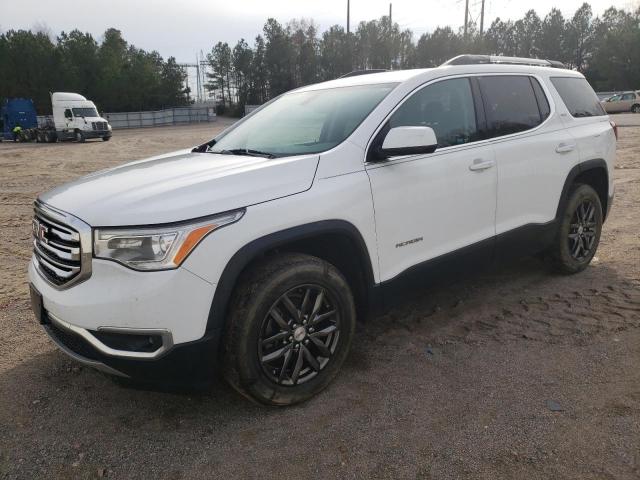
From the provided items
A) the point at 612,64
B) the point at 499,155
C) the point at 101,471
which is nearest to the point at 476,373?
the point at 499,155

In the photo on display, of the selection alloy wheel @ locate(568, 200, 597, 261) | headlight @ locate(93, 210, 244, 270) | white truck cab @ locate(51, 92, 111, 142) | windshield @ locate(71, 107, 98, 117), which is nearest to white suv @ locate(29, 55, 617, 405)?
headlight @ locate(93, 210, 244, 270)

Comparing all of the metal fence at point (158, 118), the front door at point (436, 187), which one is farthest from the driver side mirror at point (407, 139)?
the metal fence at point (158, 118)

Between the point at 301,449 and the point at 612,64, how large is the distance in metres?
70.3

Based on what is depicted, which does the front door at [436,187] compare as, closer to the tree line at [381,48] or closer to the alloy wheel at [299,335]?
the alloy wheel at [299,335]

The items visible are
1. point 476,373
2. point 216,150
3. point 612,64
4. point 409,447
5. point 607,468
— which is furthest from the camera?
point 612,64

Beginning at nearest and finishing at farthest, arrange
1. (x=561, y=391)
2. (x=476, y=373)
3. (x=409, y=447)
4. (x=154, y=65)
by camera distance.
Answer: (x=409, y=447), (x=561, y=391), (x=476, y=373), (x=154, y=65)

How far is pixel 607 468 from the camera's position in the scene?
2.36 m

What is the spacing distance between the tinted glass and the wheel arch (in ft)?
1.79

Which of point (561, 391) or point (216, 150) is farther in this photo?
point (216, 150)

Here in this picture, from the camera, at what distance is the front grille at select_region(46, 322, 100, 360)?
99.4 inches

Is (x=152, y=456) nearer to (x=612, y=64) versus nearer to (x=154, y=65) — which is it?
(x=612, y=64)

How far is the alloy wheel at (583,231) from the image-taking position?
4691 millimetres

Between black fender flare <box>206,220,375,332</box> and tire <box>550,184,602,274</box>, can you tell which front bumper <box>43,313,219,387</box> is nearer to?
black fender flare <box>206,220,375,332</box>

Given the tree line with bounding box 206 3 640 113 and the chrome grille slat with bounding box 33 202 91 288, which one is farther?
the tree line with bounding box 206 3 640 113
